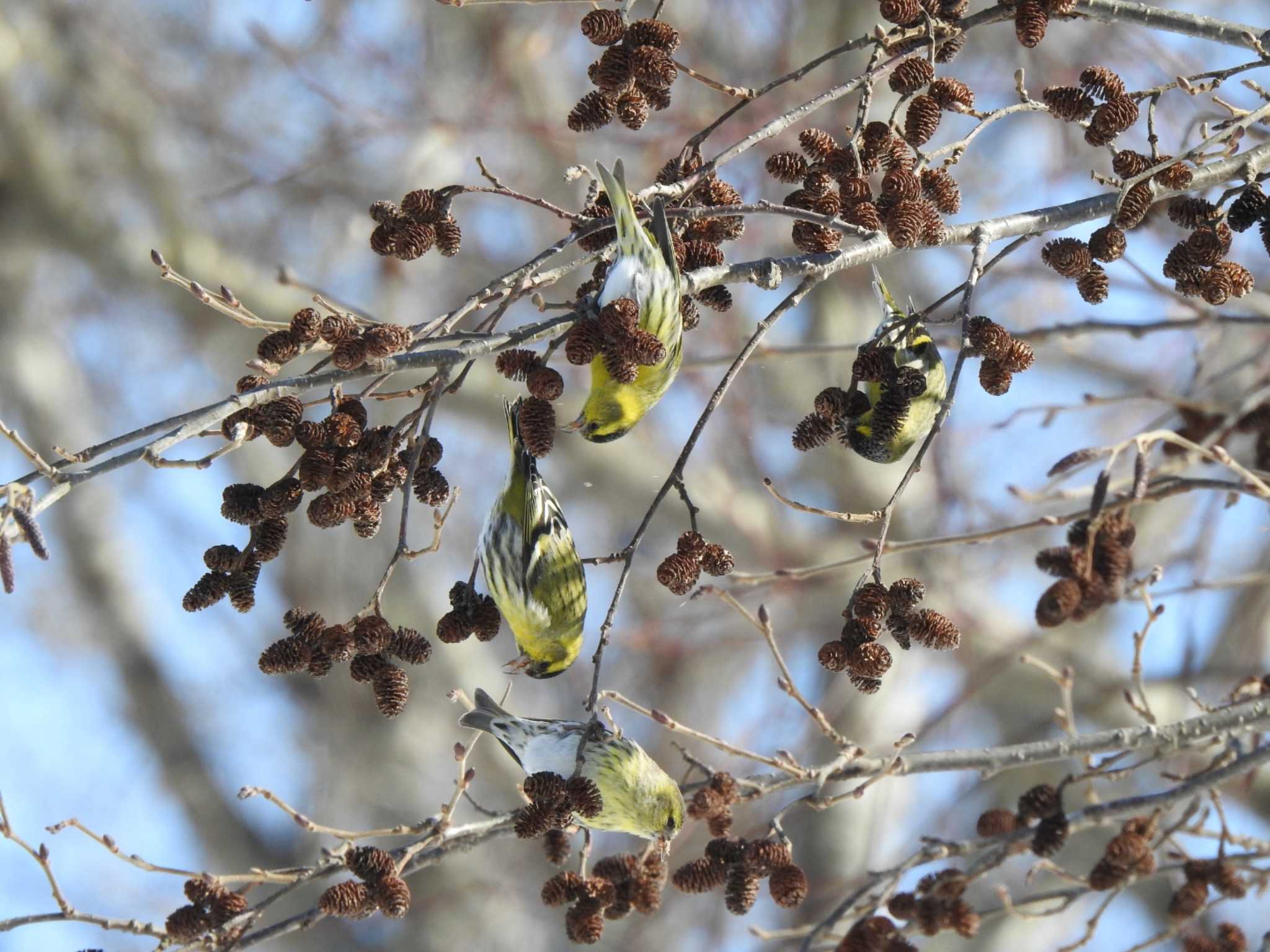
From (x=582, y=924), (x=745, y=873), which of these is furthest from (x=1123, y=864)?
(x=582, y=924)

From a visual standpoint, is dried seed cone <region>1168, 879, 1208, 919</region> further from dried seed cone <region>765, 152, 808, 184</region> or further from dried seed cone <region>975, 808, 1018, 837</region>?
dried seed cone <region>765, 152, 808, 184</region>

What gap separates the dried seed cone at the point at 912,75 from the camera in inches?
57.4

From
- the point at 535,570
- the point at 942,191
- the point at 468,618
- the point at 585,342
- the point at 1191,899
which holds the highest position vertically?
the point at 535,570

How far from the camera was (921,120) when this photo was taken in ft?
4.91

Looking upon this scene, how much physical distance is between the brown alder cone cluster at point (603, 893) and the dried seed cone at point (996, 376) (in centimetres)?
77

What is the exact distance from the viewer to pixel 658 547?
6.45m

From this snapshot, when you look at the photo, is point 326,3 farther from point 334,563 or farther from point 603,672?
Result: point 603,672

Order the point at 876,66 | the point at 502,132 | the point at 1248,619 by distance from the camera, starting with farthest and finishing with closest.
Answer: the point at 502,132
the point at 1248,619
the point at 876,66

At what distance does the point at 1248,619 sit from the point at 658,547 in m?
2.98

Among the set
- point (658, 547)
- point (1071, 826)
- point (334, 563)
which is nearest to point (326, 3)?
point (334, 563)

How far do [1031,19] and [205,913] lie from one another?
148cm

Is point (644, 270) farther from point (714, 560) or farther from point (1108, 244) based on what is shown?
point (1108, 244)

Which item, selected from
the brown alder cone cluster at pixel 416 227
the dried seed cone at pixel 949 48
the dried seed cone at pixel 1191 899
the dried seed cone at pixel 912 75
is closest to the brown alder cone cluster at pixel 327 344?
the brown alder cone cluster at pixel 416 227

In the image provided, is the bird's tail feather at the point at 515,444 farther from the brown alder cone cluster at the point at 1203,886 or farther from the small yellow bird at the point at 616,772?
the brown alder cone cluster at the point at 1203,886
